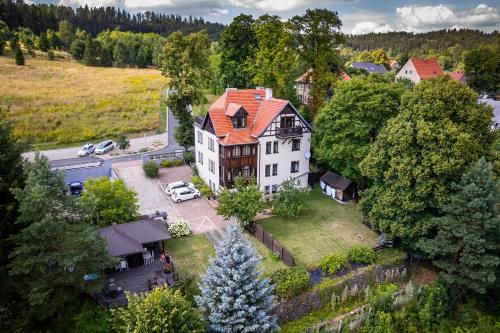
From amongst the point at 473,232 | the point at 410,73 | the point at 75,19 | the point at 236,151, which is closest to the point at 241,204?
the point at 236,151

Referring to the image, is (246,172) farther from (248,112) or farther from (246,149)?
(248,112)

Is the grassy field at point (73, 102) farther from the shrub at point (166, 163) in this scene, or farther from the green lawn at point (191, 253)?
the green lawn at point (191, 253)

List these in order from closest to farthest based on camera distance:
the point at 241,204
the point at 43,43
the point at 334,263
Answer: the point at 334,263, the point at 241,204, the point at 43,43

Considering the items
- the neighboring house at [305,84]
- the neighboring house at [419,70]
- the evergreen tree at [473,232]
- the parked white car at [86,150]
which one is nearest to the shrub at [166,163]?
the parked white car at [86,150]

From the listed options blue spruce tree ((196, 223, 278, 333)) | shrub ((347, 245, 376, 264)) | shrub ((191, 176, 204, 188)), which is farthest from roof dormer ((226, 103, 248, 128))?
blue spruce tree ((196, 223, 278, 333))

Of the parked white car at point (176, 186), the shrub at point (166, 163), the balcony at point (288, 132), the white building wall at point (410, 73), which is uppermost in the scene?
the white building wall at point (410, 73)

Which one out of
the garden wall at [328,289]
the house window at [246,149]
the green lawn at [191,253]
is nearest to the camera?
the garden wall at [328,289]
